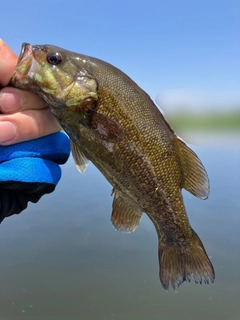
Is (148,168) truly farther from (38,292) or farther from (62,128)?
(38,292)

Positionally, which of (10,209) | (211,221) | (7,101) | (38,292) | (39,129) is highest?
(7,101)

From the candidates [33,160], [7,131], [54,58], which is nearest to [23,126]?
[7,131]

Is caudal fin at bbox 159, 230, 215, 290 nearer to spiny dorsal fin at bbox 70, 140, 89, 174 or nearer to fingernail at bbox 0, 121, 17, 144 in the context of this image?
spiny dorsal fin at bbox 70, 140, 89, 174

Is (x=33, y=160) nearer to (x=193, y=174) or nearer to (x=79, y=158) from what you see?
(x=79, y=158)

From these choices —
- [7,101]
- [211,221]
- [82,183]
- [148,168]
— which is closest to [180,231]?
[148,168]

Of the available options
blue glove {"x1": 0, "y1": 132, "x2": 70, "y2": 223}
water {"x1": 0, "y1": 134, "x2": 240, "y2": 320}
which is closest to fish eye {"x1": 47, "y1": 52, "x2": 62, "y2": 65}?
blue glove {"x1": 0, "y1": 132, "x2": 70, "y2": 223}

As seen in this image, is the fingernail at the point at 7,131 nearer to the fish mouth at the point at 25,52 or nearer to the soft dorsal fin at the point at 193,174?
the fish mouth at the point at 25,52
